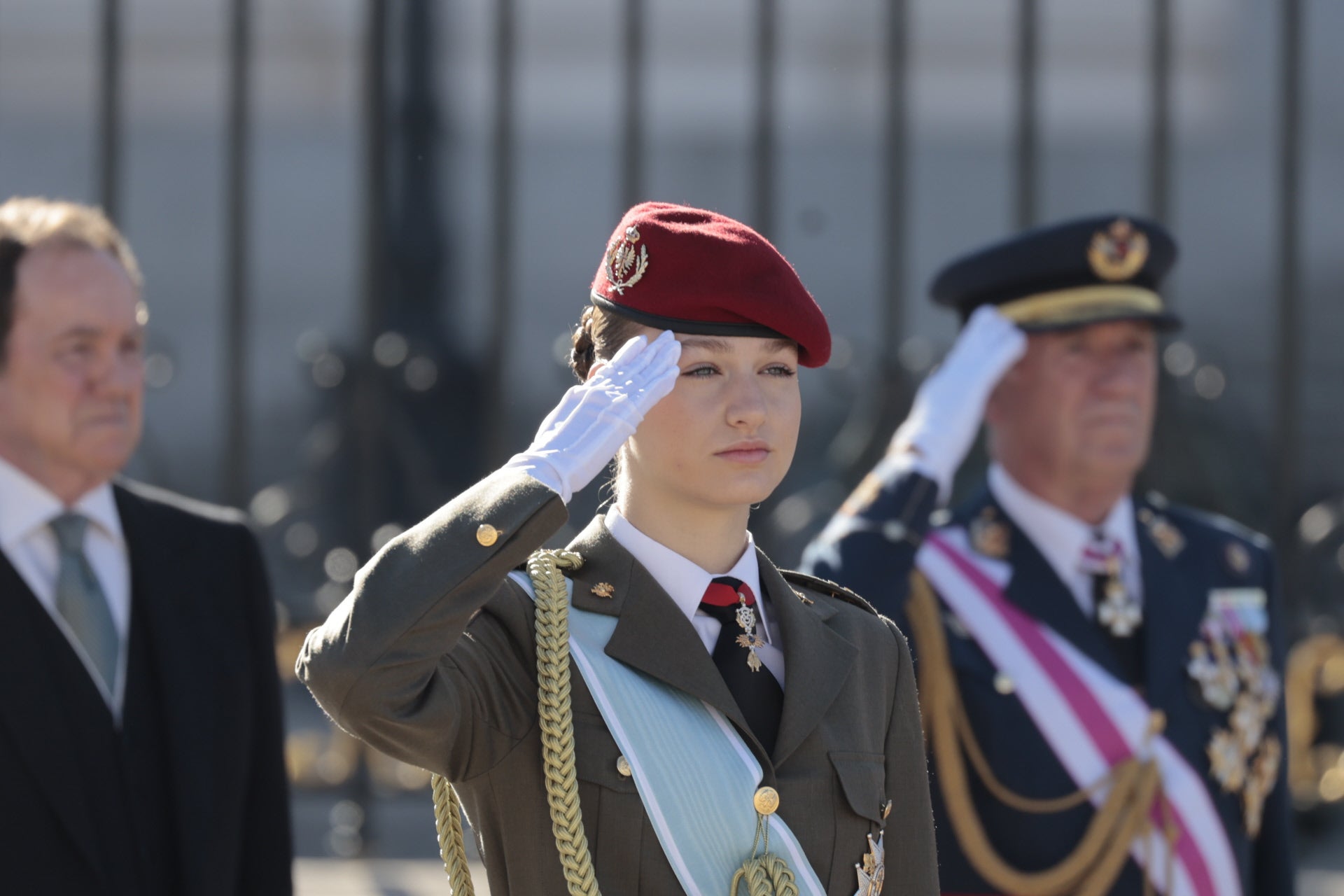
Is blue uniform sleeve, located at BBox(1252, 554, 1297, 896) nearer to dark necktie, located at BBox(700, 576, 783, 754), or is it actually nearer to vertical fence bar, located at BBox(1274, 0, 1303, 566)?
dark necktie, located at BBox(700, 576, 783, 754)

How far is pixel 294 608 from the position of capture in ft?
15.7

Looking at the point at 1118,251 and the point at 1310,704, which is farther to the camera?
the point at 1310,704

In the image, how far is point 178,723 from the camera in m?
2.31

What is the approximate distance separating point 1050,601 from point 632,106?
2.49 metres


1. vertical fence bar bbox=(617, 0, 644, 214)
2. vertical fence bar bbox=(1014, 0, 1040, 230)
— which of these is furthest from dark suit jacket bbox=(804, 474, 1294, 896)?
vertical fence bar bbox=(617, 0, 644, 214)

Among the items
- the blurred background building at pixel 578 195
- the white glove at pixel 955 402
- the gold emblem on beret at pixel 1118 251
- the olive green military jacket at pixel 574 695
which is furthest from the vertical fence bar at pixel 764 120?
the olive green military jacket at pixel 574 695

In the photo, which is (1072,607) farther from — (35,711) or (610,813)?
(35,711)

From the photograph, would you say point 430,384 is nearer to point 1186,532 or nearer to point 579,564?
point 1186,532

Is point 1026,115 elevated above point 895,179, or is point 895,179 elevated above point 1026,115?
point 1026,115

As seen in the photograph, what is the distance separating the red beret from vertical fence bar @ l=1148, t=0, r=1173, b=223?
10.6ft

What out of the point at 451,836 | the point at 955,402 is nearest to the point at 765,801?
the point at 451,836

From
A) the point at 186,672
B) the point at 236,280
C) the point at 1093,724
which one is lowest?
the point at 1093,724

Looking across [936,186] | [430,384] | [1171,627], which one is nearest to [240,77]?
[430,384]

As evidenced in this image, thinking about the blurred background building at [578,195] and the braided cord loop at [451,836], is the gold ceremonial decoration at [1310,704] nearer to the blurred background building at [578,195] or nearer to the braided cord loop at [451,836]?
the blurred background building at [578,195]
